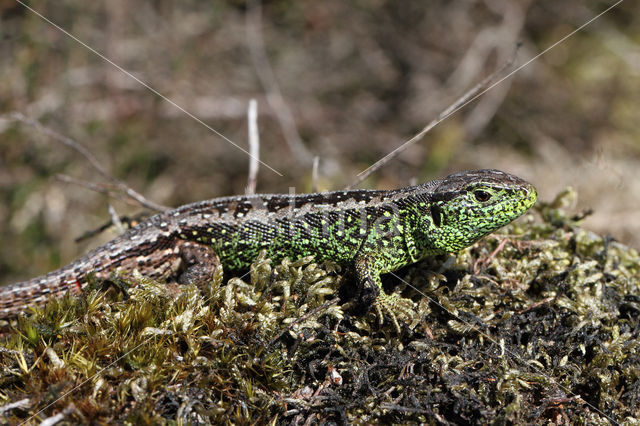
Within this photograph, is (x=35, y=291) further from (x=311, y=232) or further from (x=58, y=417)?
(x=311, y=232)

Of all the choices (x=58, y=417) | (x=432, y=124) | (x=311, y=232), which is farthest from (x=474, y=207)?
(x=58, y=417)

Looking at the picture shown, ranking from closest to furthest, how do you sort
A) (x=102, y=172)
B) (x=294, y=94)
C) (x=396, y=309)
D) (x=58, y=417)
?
(x=58, y=417) → (x=396, y=309) → (x=102, y=172) → (x=294, y=94)

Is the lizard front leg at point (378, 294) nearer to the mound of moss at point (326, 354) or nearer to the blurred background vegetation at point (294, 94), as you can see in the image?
the mound of moss at point (326, 354)

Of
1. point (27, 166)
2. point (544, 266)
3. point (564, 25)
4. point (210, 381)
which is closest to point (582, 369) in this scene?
point (544, 266)

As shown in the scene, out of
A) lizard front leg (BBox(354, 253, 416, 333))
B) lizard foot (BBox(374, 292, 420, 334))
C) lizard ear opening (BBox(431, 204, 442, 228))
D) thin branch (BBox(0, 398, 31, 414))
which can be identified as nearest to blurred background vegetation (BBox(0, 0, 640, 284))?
lizard ear opening (BBox(431, 204, 442, 228))

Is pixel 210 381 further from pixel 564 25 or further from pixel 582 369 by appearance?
pixel 564 25

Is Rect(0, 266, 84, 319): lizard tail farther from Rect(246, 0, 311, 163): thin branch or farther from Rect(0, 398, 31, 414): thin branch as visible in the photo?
Rect(246, 0, 311, 163): thin branch

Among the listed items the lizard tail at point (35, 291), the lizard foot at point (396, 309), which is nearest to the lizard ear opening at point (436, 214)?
the lizard foot at point (396, 309)
